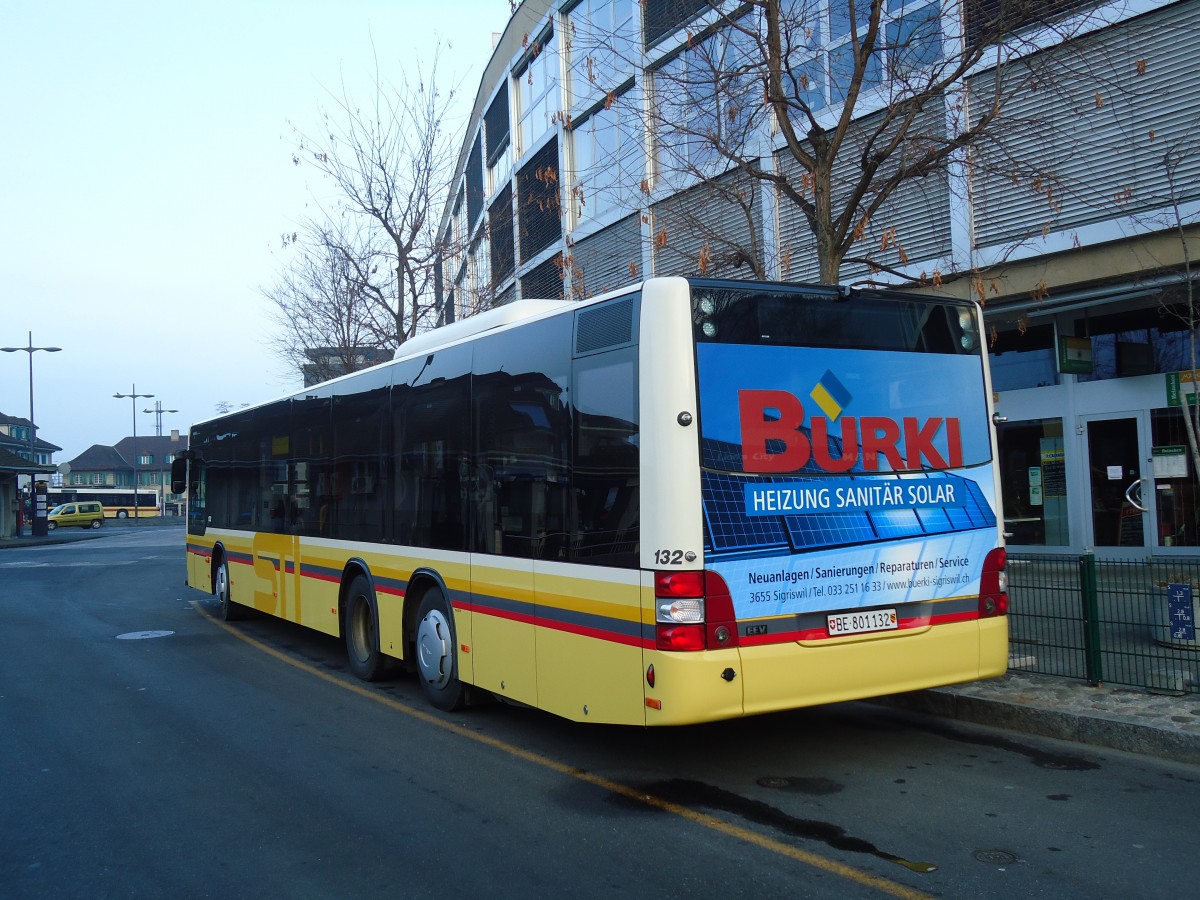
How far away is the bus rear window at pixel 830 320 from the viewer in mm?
5848

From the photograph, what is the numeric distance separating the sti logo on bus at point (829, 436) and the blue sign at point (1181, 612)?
2824 millimetres

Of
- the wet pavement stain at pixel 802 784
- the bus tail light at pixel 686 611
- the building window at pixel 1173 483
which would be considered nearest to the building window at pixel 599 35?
the building window at pixel 1173 483

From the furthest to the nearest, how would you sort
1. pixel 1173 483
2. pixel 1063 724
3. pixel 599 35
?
pixel 599 35, pixel 1173 483, pixel 1063 724

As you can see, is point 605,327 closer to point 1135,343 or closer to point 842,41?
point 842,41

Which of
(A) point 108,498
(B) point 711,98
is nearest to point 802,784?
(B) point 711,98

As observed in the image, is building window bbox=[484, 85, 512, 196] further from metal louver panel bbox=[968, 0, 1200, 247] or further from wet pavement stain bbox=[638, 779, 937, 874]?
wet pavement stain bbox=[638, 779, 937, 874]

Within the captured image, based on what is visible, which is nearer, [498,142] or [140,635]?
[140,635]

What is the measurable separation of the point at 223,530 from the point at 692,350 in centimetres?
1087

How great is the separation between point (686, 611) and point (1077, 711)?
3351 mm

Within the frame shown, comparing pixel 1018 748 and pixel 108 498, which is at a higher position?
pixel 108 498

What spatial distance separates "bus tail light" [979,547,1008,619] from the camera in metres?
6.57

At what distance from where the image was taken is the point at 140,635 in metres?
13.5

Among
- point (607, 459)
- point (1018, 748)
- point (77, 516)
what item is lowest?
point (1018, 748)

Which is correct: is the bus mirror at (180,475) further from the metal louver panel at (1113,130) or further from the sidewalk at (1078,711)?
the metal louver panel at (1113,130)
